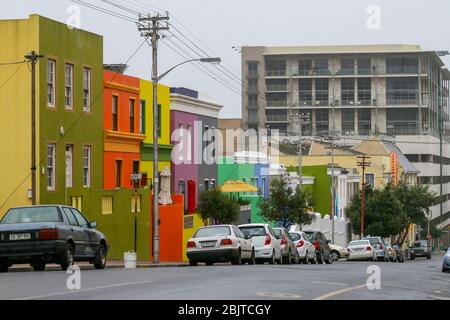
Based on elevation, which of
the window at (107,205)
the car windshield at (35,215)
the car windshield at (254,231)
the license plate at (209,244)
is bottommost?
the license plate at (209,244)

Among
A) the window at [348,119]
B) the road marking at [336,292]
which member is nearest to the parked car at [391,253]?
the road marking at [336,292]

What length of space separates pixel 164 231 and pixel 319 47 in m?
98.0

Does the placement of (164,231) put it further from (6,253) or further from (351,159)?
(351,159)

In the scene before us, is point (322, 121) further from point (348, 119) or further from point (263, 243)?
point (263, 243)

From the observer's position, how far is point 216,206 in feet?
165

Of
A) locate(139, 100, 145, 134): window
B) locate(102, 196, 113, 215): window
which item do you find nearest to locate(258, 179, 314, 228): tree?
locate(139, 100, 145, 134): window

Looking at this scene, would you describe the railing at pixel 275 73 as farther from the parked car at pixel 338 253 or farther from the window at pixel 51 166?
the window at pixel 51 166

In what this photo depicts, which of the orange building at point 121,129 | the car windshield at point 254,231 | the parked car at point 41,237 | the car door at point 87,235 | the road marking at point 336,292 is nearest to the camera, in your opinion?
the road marking at point 336,292

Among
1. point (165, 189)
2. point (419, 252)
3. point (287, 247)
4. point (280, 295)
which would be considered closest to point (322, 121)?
point (419, 252)

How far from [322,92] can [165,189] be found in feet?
317

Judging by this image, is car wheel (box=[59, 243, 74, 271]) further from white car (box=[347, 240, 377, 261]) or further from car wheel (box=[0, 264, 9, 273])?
white car (box=[347, 240, 377, 261])

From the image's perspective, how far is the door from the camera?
26281 millimetres

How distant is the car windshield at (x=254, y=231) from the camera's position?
1411 inches
